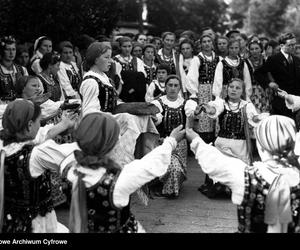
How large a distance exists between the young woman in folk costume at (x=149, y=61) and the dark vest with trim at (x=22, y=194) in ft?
15.7

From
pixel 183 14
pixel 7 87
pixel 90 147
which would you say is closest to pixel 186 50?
pixel 7 87

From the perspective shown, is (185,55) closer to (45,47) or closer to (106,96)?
(45,47)

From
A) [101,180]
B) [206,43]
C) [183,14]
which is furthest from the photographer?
[183,14]

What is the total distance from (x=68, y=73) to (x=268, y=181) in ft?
14.8

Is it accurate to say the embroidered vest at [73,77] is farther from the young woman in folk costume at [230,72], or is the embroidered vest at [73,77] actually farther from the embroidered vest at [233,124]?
the embroidered vest at [233,124]

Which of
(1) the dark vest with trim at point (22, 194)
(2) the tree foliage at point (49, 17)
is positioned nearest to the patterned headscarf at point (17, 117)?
(1) the dark vest with trim at point (22, 194)

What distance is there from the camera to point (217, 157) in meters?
2.81

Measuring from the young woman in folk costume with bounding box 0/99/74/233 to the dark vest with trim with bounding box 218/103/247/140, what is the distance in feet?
9.37

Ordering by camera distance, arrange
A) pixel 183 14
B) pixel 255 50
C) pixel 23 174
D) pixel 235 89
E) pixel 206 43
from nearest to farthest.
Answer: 1. pixel 23 174
2. pixel 235 89
3. pixel 206 43
4. pixel 255 50
5. pixel 183 14

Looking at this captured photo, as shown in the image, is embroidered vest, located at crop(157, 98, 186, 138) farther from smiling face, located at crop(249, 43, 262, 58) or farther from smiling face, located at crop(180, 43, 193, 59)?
smiling face, located at crop(180, 43, 193, 59)

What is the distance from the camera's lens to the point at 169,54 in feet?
26.2

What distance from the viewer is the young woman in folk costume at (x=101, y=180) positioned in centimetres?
268
